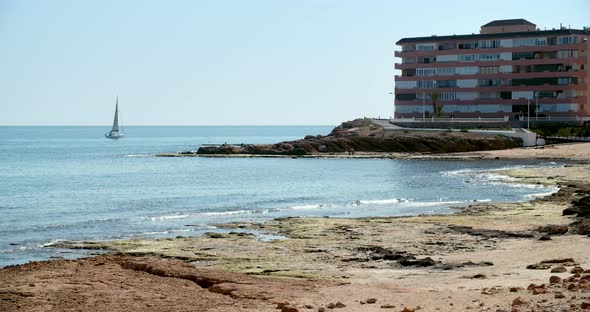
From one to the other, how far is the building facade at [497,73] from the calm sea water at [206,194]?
43718 mm

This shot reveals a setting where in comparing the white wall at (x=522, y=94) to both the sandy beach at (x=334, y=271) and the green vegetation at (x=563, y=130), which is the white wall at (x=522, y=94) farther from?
the sandy beach at (x=334, y=271)

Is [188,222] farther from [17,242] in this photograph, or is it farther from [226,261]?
[226,261]

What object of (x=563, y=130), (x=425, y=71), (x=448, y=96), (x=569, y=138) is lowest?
(x=569, y=138)

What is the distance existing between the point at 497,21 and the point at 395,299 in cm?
14759

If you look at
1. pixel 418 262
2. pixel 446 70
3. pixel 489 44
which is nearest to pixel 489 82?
pixel 489 44

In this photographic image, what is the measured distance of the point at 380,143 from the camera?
13588 cm

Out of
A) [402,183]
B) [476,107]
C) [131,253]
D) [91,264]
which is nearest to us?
[91,264]

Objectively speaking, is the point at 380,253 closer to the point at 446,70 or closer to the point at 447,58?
the point at 446,70

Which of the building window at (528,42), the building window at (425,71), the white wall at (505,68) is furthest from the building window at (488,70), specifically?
the building window at (425,71)

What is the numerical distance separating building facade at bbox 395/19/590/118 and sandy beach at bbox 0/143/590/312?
11186 cm

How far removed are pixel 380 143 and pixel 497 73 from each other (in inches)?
1299

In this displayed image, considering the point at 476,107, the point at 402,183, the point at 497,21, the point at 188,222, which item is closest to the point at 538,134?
the point at 476,107

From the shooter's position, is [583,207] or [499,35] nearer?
[583,207]

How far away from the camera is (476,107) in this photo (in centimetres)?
15738
